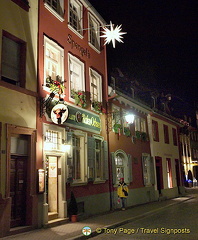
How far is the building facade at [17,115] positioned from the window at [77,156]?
96.2 inches

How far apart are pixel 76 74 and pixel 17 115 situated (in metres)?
5.05

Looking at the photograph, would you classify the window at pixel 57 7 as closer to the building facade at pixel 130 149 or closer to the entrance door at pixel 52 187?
the building facade at pixel 130 149

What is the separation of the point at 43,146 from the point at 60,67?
3860 mm

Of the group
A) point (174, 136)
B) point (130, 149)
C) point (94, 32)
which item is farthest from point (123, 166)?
point (174, 136)

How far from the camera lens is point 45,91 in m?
11.2

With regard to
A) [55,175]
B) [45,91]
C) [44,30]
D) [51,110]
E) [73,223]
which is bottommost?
[73,223]

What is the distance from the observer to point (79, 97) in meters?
13.4

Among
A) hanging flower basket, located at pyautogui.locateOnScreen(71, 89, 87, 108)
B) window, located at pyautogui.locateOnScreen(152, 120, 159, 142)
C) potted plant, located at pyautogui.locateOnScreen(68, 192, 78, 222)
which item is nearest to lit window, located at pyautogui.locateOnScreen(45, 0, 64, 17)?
hanging flower basket, located at pyautogui.locateOnScreen(71, 89, 87, 108)

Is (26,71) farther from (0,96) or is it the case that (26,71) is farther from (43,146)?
(43,146)

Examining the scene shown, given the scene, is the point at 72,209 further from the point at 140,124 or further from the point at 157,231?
the point at 140,124

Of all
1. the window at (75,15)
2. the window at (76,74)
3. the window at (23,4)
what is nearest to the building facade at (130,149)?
the window at (76,74)

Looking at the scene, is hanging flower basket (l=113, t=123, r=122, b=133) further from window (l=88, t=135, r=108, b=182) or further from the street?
the street

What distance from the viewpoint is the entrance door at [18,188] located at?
945 cm

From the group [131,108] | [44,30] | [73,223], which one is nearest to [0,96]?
[44,30]
